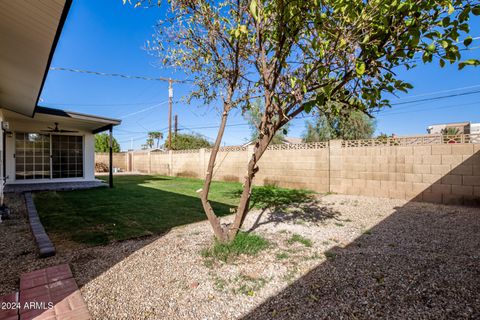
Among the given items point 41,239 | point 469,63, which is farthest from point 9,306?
point 469,63

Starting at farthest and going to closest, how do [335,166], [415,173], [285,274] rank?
[335,166] < [415,173] < [285,274]

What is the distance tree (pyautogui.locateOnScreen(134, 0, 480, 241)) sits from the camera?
7.06ft

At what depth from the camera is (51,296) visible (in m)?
2.26

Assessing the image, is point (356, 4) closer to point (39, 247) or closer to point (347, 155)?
point (39, 247)

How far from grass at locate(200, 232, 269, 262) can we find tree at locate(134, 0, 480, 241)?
127 mm

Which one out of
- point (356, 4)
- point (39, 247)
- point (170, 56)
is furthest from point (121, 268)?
point (356, 4)

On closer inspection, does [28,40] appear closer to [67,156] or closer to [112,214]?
[112,214]

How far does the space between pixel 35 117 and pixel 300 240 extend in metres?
9.55

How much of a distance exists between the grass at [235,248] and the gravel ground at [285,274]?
0.38 ft

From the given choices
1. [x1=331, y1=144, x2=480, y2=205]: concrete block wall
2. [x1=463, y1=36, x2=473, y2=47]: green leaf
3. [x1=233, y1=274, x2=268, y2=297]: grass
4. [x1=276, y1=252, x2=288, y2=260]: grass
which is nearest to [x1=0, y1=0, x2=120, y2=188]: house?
[x1=233, y1=274, x2=268, y2=297]: grass

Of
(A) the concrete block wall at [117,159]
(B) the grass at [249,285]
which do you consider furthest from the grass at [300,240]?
(A) the concrete block wall at [117,159]

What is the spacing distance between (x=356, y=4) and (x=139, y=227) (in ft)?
14.6

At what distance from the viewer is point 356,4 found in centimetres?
223

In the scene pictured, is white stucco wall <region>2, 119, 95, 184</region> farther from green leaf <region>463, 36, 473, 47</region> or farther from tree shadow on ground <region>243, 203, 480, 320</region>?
green leaf <region>463, 36, 473, 47</region>
